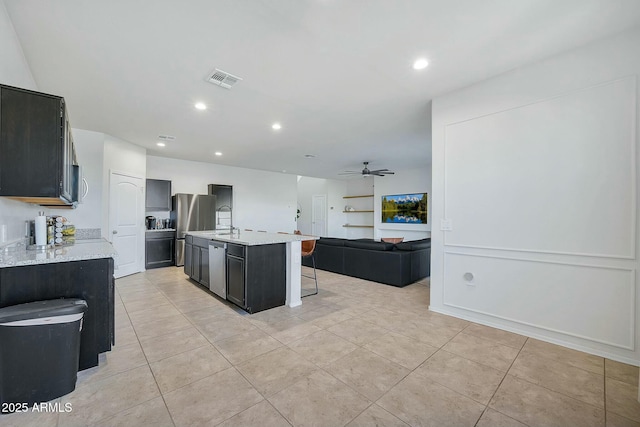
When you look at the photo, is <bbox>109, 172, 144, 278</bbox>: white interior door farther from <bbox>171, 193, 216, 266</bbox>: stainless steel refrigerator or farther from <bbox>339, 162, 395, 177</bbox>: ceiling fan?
<bbox>339, 162, 395, 177</bbox>: ceiling fan

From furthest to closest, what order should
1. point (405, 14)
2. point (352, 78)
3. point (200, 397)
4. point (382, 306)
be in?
point (382, 306) < point (352, 78) < point (405, 14) < point (200, 397)

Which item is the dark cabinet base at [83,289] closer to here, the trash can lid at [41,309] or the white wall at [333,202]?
the trash can lid at [41,309]

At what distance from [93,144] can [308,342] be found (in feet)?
17.0

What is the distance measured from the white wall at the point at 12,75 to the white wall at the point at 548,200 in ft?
13.7

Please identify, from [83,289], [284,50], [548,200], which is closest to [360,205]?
[548,200]

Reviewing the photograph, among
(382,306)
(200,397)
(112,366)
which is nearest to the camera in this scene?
(200,397)

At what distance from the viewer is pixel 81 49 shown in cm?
246

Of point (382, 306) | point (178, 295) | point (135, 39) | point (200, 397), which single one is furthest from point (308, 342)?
point (135, 39)

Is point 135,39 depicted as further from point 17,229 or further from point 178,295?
point 178,295

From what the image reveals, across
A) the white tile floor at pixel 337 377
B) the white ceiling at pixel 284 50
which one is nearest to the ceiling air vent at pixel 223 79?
the white ceiling at pixel 284 50

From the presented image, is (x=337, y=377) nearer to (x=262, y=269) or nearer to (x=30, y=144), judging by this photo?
(x=262, y=269)

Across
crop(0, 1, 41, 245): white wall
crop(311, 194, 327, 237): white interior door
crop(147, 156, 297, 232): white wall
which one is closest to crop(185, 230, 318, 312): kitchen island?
crop(0, 1, 41, 245): white wall

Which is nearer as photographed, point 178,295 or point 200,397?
point 200,397

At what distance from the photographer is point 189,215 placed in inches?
259
